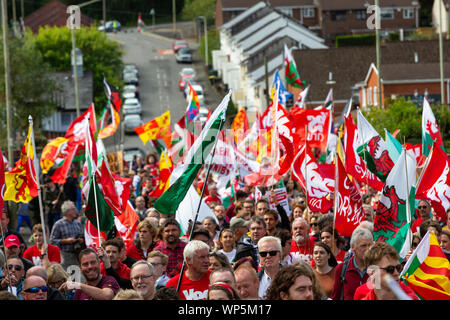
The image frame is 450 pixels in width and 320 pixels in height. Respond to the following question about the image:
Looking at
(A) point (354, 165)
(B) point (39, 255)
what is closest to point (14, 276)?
(B) point (39, 255)

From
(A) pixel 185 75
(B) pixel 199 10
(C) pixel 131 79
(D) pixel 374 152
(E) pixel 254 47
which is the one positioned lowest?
(C) pixel 131 79

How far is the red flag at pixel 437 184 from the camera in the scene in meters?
14.1

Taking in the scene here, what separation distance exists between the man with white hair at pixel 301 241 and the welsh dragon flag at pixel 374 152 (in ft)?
11.6

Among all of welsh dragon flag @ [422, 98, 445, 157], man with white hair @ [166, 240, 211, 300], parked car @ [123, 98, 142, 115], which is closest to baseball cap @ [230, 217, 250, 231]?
man with white hair @ [166, 240, 211, 300]

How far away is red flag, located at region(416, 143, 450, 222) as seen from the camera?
557 inches

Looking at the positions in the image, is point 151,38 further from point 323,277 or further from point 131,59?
point 323,277

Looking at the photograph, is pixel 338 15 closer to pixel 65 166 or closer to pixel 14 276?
pixel 65 166

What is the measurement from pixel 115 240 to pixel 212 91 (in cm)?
6762

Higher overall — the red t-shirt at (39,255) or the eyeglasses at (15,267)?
the eyeglasses at (15,267)

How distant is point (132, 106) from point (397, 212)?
59694mm

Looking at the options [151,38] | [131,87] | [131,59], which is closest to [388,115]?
[131,87]

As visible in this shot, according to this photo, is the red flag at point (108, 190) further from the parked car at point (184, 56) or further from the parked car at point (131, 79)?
the parked car at point (184, 56)

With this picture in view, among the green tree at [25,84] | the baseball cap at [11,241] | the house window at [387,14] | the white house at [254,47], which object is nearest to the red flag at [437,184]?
the baseball cap at [11,241]

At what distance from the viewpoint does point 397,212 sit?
11039 mm
